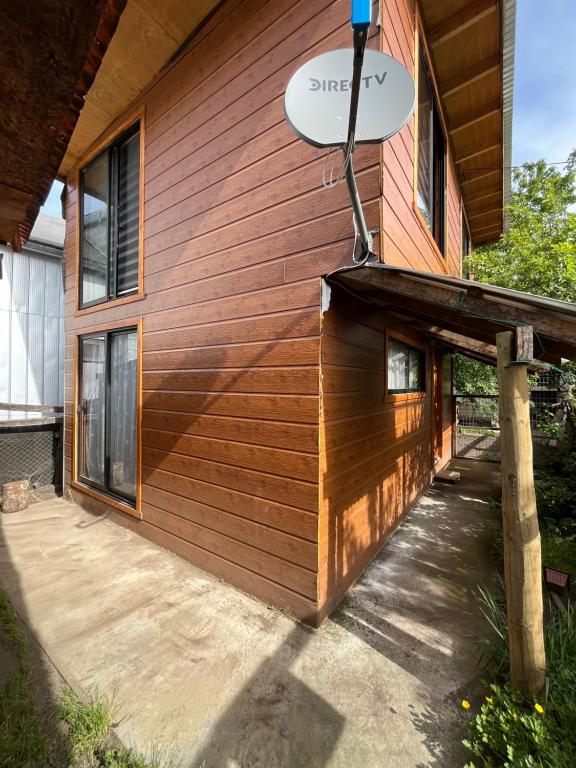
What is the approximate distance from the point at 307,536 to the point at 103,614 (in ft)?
5.52

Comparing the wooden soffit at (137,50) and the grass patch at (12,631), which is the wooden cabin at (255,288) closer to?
the wooden soffit at (137,50)

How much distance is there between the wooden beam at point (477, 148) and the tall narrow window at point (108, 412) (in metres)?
5.96

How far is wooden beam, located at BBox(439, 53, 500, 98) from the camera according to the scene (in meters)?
3.97

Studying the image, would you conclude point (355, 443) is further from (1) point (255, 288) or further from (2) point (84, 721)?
(2) point (84, 721)

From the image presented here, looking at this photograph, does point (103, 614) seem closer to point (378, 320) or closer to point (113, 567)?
point (113, 567)

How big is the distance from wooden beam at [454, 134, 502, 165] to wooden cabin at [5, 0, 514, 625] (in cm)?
34

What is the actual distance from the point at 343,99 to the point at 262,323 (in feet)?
4.86

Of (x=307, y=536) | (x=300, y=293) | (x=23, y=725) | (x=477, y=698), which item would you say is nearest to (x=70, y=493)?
(x=23, y=725)

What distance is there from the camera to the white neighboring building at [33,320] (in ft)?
22.1

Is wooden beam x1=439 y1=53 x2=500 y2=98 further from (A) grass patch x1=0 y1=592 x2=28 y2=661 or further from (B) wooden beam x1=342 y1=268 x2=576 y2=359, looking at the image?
(A) grass patch x1=0 y1=592 x2=28 y2=661

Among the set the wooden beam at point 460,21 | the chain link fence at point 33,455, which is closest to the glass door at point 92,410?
the chain link fence at point 33,455

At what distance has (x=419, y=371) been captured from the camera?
5215 mm

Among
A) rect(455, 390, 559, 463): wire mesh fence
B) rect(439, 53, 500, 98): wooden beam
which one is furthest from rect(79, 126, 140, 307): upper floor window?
rect(455, 390, 559, 463): wire mesh fence

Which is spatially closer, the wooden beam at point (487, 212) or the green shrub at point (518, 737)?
the green shrub at point (518, 737)
